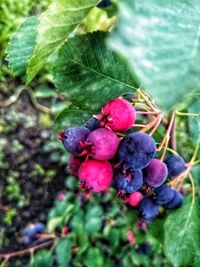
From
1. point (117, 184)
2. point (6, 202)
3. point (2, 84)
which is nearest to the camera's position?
point (117, 184)

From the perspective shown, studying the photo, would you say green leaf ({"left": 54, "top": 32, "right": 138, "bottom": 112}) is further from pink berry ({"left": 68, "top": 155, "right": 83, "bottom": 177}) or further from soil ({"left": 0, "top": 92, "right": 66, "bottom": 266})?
soil ({"left": 0, "top": 92, "right": 66, "bottom": 266})

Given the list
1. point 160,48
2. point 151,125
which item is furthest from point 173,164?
point 160,48

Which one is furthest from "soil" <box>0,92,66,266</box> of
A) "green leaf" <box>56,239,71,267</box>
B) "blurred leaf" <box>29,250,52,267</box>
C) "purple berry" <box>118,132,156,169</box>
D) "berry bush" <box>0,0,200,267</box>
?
"purple berry" <box>118,132,156,169</box>

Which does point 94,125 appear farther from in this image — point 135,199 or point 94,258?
point 94,258

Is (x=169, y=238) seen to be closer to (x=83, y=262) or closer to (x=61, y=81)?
(x=61, y=81)

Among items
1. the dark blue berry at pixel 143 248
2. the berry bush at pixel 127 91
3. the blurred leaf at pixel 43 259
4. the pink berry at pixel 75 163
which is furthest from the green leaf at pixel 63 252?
the pink berry at pixel 75 163

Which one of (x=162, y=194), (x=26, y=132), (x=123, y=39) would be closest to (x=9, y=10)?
(x=26, y=132)
